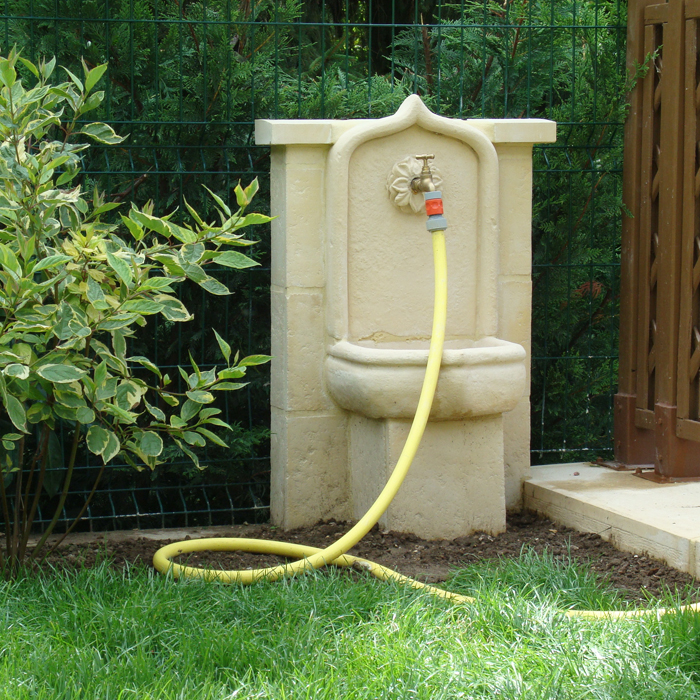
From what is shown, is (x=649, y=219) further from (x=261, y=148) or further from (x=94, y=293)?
(x=94, y=293)

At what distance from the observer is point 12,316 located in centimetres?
278

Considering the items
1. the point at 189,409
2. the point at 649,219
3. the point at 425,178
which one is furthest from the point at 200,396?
the point at 649,219

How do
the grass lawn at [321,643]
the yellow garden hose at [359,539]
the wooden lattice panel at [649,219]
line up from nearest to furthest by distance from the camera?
1. the grass lawn at [321,643]
2. the yellow garden hose at [359,539]
3. the wooden lattice panel at [649,219]

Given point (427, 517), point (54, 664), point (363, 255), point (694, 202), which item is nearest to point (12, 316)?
point (54, 664)

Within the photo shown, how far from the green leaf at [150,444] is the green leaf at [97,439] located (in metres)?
0.14

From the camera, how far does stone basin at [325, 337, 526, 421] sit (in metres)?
3.53

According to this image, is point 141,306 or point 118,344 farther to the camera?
point 118,344

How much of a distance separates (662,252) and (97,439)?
255 cm

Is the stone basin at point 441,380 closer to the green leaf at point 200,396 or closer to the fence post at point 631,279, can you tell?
the green leaf at point 200,396

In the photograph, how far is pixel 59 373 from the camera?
2.66m

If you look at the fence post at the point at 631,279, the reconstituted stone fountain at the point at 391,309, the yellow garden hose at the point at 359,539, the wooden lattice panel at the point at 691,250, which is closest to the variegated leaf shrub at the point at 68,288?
the yellow garden hose at the point at 359,539

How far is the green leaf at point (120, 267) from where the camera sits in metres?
2.66

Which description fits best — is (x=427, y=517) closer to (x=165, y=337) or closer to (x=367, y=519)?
(x=367, y=519)

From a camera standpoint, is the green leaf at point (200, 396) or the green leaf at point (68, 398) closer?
the green leaf at point (68, 398)
